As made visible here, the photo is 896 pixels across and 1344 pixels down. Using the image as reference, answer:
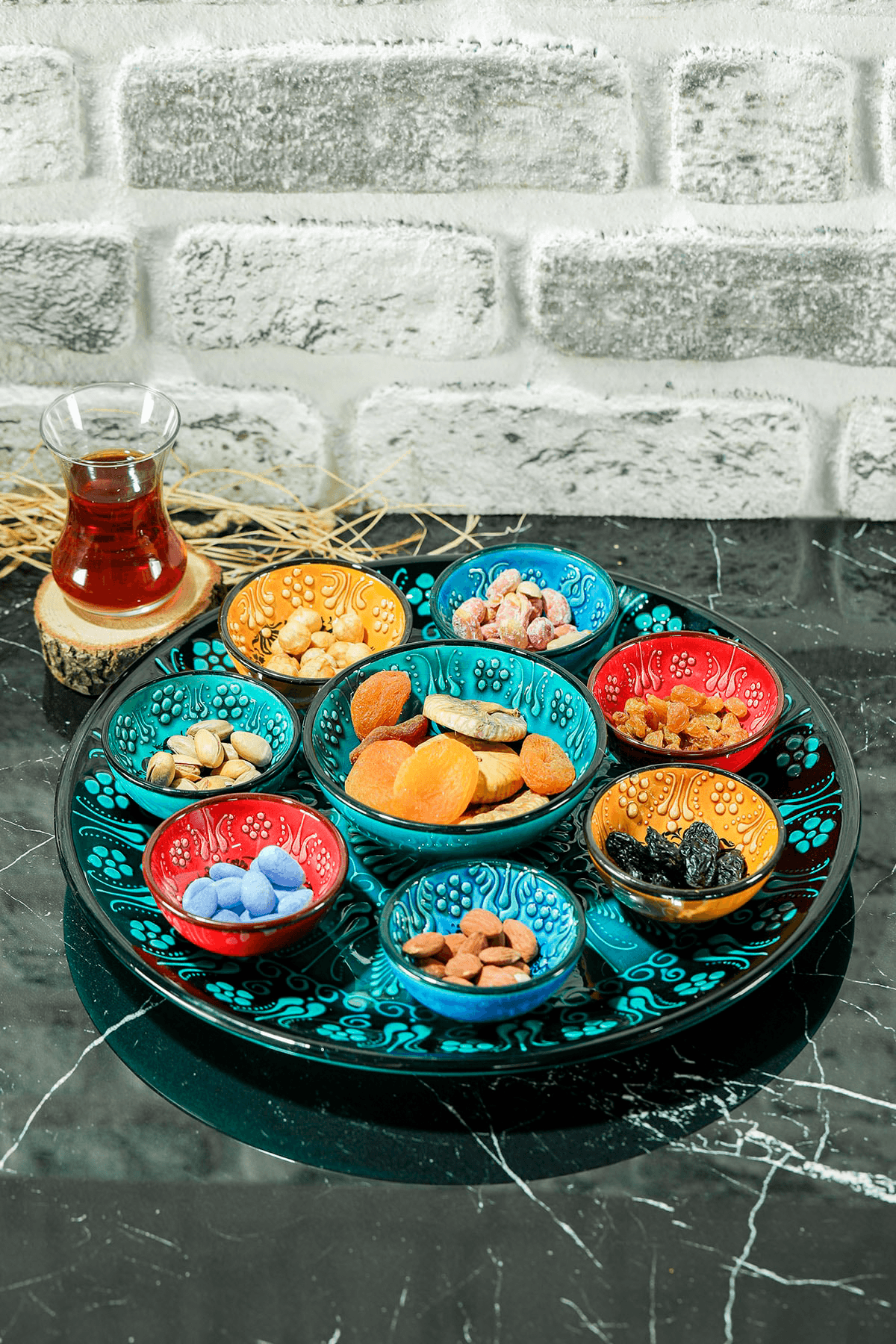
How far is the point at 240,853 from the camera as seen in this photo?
82cm

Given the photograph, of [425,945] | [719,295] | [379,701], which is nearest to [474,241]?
[719,295]

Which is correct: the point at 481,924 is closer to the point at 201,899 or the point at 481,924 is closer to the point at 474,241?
the point at 201,899

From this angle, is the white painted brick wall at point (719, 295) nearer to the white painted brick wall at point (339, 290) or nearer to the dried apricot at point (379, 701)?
the white painted brick wall at point (339, 290)

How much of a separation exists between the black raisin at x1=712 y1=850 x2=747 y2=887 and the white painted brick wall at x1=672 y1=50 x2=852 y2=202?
0.65 m

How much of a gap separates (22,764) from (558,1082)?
0.52 meters

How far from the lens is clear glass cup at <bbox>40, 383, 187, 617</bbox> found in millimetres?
1021

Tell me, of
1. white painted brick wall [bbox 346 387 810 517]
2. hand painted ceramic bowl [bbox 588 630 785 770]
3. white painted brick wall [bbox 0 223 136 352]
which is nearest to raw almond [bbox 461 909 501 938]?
hand painted ceramic bowl [bbox 588 630 785 770]

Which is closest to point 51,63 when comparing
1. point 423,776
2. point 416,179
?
point 416,179

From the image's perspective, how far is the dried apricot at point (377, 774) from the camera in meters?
0.82

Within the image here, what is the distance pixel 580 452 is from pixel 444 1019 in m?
0.71

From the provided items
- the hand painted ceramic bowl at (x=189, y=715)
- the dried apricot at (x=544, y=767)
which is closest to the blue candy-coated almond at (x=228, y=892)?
the hand painted ceramic bowl at (x=189, y=715)

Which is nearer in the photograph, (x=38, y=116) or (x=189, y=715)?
(x=189, y=715)

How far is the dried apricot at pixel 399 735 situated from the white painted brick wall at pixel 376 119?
55 cm

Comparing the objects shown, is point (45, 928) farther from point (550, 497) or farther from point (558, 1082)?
point (550, 497)
